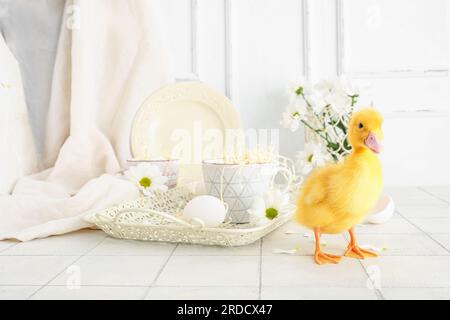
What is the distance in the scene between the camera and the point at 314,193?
2.79ft

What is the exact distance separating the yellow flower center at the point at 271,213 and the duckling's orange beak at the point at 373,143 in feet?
1.01

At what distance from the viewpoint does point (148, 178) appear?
1281 mm

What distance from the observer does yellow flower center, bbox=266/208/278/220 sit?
3.49 feet

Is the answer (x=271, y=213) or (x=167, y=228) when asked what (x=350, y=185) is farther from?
(x=167, y=228)

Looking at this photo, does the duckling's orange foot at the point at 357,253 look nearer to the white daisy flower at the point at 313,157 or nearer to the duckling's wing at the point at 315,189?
the duckling's wing at the point at 315,189

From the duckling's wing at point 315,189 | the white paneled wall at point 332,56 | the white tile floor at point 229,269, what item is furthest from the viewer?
the white paneled wall at point 332,56

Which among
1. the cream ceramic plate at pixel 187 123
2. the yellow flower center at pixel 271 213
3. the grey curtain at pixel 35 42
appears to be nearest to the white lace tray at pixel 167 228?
the yellow flower center at pixel 271 213

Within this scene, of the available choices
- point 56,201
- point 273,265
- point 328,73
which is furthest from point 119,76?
point 273,265

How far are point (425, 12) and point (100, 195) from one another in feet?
4.18

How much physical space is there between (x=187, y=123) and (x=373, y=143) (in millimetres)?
897

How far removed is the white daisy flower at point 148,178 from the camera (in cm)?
127

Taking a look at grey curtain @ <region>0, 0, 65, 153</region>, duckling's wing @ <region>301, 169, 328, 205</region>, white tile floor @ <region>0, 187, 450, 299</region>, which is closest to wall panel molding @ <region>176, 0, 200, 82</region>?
grey curtain @ <region>0, 0, 65, 153</region>

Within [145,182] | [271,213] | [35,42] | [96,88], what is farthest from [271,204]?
[35,42]
